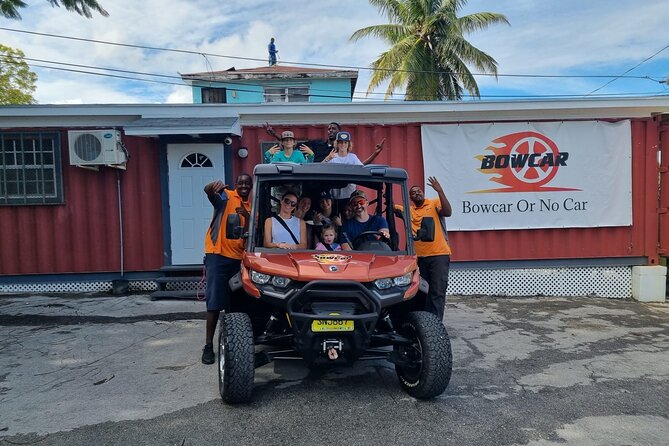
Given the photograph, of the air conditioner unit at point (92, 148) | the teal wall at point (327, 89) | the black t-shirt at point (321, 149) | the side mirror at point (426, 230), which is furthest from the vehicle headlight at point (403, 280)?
the teal wall at point (327, 89)

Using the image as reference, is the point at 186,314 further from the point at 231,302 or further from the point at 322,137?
the point at 322,137

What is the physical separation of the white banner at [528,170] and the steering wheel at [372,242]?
416 cm

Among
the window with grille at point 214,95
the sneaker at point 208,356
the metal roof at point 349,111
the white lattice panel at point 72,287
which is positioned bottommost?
the sneaker at point 208,356

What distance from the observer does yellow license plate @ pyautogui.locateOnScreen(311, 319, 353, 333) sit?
11.3ft

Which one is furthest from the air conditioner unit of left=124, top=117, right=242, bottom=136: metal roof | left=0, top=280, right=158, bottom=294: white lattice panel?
left=0, top=280, right=158, bottom=294: white lattice panel

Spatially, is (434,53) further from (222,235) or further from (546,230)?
(222,235)

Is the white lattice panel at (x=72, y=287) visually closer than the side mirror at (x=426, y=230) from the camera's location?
No

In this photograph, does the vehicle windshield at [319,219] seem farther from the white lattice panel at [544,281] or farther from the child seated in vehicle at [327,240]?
the white lattice panel at [544,281]

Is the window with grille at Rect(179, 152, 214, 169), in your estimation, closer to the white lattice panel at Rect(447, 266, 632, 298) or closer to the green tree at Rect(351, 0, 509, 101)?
the white lattice panel at Rect(447, 266, 632, 298)

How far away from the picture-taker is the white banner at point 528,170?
323 inches

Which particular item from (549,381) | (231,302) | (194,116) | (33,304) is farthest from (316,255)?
(33,304)

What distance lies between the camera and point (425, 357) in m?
3.60

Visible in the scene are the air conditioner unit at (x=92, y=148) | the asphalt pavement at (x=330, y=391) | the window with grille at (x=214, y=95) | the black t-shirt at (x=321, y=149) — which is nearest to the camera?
the asphalt pavement at (x=330, y=391)

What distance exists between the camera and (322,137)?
8.22m
